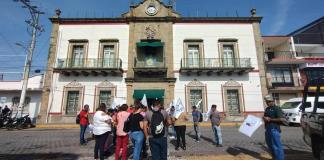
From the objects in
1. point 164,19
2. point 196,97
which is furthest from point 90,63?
point 196,97

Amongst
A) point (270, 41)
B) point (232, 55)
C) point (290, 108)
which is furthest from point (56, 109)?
point (270, 41)

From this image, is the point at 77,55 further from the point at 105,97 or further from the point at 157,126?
the point at 157,126

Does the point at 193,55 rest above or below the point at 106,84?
above

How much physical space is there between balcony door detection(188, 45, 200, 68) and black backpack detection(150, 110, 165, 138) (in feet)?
54.0

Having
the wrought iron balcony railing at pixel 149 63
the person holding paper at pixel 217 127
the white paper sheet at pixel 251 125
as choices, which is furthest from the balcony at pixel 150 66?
the white paper sheet at pixel 251 125

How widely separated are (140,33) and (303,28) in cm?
2510

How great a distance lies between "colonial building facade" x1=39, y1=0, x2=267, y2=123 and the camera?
20.7 metres

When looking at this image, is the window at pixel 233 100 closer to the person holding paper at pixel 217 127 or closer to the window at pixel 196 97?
the window at pixel 196 97

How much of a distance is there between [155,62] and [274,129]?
54.3 ft

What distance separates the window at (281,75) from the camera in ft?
81.0

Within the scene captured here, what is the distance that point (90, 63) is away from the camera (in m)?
21.3

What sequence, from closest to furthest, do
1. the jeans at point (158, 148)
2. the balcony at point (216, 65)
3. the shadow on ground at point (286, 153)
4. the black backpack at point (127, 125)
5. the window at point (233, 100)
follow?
the jeans at point (158, 148)
the black backpack at point (127, 125)
the shadow on ground at point (286, 153)
the balcony at point (216, 65)
the window at point (233, 100)

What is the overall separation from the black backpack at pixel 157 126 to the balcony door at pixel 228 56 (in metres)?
17.4

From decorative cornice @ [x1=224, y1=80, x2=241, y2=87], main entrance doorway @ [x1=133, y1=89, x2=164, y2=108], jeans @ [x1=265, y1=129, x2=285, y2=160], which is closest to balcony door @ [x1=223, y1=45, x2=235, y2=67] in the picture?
decorative cornice @ [x1=224, y1=80, x2=241, y2=87]
